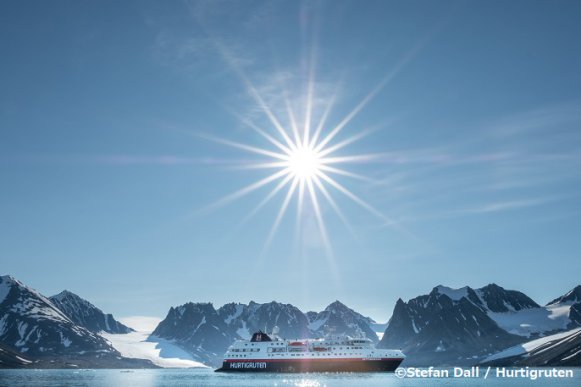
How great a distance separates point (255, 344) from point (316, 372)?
24302 millimetres

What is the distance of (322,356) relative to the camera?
181 metres

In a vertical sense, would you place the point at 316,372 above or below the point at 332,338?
below

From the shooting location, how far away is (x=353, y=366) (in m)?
178

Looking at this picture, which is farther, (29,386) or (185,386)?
(185,386)

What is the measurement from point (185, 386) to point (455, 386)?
2800 inches

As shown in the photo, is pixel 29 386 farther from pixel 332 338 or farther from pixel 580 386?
pixel 580 386

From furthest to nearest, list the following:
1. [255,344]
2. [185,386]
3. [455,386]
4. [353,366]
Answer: [255,344], [353,366], [185,386], [455,386]

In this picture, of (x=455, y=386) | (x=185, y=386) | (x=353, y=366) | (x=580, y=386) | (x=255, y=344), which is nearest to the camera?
(x=580, y=386)

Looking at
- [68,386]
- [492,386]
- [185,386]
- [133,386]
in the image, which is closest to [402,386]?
[492,386]

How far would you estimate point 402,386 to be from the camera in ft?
427

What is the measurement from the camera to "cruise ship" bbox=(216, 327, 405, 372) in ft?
584

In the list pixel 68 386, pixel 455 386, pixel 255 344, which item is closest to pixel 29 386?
pixel 68 386

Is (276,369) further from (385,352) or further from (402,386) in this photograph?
(402,386)

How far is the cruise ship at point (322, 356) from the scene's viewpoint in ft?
584
